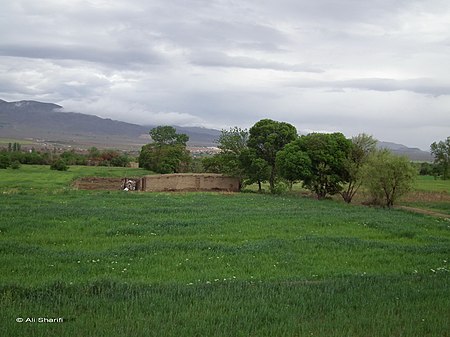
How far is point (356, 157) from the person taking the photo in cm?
4656

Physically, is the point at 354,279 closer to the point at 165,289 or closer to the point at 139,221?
the point at 165,289

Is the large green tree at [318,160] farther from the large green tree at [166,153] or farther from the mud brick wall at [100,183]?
the large green tree at [166,153]

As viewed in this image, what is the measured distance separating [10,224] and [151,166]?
6336 centimetres

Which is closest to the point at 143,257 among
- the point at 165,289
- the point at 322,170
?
the point at 165,289

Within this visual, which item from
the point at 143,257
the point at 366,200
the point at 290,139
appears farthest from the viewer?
the point at 290,139

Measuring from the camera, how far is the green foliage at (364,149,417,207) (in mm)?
38844

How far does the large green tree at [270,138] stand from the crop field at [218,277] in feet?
95.9

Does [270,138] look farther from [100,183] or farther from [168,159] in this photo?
[168,159]

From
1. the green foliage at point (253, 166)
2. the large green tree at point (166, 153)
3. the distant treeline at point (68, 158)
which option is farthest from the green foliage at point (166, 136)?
the green foliage at point (253, 166)

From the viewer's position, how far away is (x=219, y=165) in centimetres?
6319

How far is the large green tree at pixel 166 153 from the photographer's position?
75.2 metres

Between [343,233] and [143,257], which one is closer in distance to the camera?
[143,257]

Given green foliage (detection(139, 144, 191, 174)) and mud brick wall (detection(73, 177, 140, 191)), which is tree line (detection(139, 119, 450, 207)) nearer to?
green foliage (detection(139, 144, 191, 174))

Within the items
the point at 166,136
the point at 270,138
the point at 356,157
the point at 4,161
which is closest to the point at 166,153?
the point at 166,136
